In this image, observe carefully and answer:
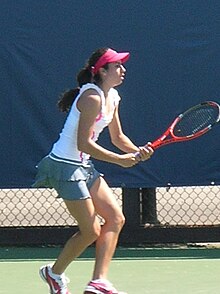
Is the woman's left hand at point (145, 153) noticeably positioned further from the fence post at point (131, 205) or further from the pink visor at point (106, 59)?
the fence post at point (131, 205)

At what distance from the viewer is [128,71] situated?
22.6 ft

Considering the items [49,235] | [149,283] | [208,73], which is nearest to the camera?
[149,283]

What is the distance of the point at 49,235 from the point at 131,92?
1.31m

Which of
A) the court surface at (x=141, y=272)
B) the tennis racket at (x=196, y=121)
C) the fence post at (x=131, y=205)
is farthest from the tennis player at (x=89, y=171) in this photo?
the fence post at (x=131, y=205)

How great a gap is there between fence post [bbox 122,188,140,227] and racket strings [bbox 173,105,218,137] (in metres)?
1.67

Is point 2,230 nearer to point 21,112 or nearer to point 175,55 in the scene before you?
point 21,112

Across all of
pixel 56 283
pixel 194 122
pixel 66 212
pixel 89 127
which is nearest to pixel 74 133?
pixel 89 127

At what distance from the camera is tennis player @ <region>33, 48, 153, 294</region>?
4.83 m

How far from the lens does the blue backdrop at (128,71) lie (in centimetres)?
687

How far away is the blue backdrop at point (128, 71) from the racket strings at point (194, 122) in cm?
124

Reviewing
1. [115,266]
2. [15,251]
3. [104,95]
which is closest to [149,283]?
[115,266]

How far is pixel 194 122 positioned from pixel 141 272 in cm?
112

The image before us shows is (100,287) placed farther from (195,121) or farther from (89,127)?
(195,121)

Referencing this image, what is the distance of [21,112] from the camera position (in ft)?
22.8
